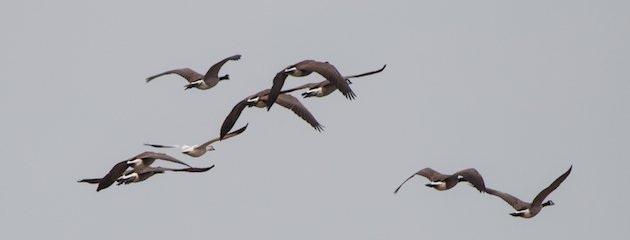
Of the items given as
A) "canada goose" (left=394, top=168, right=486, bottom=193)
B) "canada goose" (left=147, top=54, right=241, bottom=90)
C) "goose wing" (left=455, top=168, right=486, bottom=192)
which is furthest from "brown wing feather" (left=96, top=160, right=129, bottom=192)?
"goose wing" (left=455, top=168, right=486, bottom=192)

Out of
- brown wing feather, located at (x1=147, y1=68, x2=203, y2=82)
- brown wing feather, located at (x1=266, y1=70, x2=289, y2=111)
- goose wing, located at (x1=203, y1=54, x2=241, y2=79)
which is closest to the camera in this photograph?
brown wing feather, located at (x1=266, y1=70, x2=289, y2=111)

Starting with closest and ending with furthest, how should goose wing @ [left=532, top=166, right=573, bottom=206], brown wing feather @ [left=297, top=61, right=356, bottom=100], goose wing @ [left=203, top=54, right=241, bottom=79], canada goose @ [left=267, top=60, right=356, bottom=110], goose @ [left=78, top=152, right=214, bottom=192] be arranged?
brown wing feather @ [left=297, top=61, right=356, bottom=100] → canada goose @ [left=267, top=60, right=356, bottom=110] → goose @ [left=78, top=152, right=214, bottom=192] → goose wing @ [left=532, top=166, right=573, bottom=206] → goose wing @ [left=203, top=54, right=241, bottom=79]

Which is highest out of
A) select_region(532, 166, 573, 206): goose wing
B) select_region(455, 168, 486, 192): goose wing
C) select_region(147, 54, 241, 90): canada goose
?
select_region(147, 54, 241, 90): canada goose

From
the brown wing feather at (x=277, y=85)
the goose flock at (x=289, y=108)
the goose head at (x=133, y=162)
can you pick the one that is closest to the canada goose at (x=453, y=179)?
the goose flock at (x=289, y=108)

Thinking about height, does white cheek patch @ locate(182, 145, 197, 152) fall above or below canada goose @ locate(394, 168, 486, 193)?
above

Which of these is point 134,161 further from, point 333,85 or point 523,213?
point 523,213

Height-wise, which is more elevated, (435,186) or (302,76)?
(302,76)

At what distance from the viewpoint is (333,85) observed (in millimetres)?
42188

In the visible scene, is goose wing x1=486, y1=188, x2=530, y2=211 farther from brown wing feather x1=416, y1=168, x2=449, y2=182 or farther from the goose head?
the goose head

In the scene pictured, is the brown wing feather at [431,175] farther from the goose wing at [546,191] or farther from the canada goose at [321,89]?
the canada goose at [321,89]

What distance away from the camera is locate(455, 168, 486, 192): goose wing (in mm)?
43188

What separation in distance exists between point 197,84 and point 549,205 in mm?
8364

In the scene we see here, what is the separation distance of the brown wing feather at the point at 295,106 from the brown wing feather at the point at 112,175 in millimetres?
4742

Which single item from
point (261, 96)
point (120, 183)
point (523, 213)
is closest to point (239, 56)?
point (261, 96)
